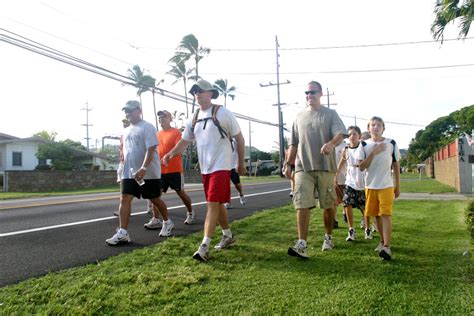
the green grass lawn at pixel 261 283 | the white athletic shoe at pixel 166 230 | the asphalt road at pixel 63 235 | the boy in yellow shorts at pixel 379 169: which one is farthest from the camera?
the white athletic shoe at pixel 166 230

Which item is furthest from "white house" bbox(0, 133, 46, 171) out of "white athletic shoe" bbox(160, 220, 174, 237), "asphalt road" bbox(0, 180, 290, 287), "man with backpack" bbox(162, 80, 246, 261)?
"man with backpack" bbox(162, 80, 246, 261)

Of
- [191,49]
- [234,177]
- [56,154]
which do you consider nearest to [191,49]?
[191,49]

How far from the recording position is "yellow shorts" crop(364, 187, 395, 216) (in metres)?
4.59

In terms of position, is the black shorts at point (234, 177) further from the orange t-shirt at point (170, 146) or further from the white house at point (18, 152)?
the white house at point (18, 152)

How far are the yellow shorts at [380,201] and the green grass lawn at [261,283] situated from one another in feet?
1.51

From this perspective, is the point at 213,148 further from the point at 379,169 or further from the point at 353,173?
the point at 353,173

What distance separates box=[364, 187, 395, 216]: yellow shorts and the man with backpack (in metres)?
1.55

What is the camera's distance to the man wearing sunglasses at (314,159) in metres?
4.50

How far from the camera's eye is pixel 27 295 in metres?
3.16

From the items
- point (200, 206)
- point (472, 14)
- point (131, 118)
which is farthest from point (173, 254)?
point (472, 14)

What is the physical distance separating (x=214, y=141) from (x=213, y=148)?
8 centimetres

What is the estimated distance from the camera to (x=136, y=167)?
5.44m

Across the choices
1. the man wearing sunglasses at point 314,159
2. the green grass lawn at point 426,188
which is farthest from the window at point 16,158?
the man wearing sunglasses at point 314,159

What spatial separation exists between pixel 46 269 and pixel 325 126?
→ 10.6 ft
